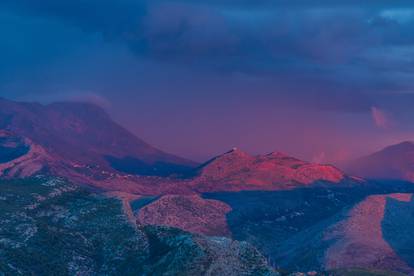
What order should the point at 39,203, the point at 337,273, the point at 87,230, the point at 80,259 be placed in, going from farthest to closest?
1. the point at 337,273
2. the point at 39,203
3. the point at 87,230
4. the point at 80,259

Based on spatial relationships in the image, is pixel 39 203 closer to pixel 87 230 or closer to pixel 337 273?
pixel 87 230

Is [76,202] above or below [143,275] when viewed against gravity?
above

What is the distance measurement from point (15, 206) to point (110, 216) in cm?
1283

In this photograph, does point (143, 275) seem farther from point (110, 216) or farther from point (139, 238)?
point (110, 216)

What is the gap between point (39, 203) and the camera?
4562 inches

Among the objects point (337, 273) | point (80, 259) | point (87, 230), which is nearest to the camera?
point (80, 259)

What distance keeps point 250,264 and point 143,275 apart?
1134 cm

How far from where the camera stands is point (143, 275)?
93.7 meters

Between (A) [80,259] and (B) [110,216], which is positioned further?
(B) [110,216]

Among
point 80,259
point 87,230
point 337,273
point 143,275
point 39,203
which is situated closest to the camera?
point 143,275

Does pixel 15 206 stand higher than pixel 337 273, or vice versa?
pixel 15 206

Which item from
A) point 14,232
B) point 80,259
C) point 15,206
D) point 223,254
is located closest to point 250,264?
point 223,254

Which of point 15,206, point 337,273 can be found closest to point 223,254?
point 15,206

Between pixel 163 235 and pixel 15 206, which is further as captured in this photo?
pixel 15 206
